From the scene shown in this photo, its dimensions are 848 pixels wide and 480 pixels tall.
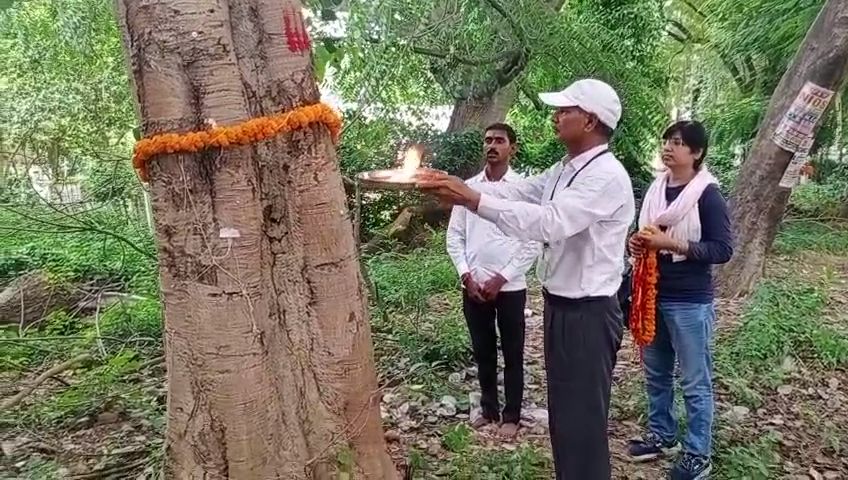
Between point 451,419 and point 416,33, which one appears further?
point 416,33

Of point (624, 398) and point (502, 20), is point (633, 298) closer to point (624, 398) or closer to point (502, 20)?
point (624, 398)

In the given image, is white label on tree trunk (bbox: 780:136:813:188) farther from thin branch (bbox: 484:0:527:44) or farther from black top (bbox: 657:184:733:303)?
black top (bbox: 657:184:733:303)

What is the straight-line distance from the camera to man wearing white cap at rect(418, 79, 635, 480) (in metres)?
2.23

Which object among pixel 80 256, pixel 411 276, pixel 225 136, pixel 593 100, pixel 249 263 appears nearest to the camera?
pixel 225 136

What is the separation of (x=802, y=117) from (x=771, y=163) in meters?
0.38

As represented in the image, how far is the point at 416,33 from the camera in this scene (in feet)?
15.8

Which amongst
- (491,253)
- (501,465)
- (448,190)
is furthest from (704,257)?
(448,190)

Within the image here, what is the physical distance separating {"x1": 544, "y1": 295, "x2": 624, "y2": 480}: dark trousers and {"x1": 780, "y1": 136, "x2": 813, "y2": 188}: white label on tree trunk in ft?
11.1

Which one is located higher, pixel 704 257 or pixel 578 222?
Answer: pixel 578 222

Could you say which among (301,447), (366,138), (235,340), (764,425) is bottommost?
(764,425)

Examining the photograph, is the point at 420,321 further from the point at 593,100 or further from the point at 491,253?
the point at 593,100

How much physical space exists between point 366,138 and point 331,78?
9.29 ft

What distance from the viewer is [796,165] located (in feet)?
16.8

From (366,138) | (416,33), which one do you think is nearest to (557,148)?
(366,138)
